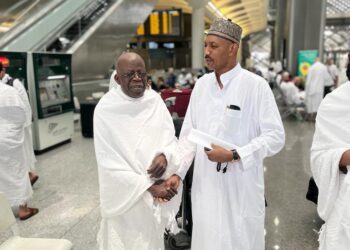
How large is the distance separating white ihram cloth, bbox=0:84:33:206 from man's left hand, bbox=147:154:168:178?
208cm

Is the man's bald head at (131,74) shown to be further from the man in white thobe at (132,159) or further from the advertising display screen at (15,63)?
the advertising display screen at (15,63)

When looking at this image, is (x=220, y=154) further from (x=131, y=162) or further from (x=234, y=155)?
(x=131, y=162)

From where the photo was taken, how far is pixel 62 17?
896 centimetres

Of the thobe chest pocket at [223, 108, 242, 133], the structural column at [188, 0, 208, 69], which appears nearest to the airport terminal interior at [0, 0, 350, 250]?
the thobe chest pocket at [223, 108, 242, 133]

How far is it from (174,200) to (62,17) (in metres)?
8.31

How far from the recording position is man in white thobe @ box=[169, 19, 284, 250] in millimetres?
1791

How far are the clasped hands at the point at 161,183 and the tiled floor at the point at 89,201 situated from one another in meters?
1.38

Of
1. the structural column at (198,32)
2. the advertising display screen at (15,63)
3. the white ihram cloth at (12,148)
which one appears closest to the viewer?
the white ihram cloth at (12,148)

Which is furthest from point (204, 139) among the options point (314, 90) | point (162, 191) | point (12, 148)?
point (314, 90)

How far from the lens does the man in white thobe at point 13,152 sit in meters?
3.21

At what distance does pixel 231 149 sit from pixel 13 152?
249cm

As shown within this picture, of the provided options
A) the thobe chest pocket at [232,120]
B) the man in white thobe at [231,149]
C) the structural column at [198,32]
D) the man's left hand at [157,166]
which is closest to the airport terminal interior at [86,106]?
the man in white thobe at [231,149]

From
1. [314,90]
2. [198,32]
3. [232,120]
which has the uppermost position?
[198,32]

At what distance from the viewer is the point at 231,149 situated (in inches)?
70.2
